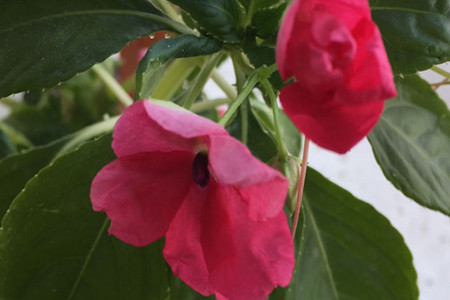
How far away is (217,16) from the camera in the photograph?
0.43m

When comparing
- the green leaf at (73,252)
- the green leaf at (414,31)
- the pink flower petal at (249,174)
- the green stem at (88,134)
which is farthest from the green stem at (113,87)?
the pink flower petal at (249,174)

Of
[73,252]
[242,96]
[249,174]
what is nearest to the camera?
[249,174]

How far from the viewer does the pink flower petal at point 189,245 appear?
1.08 feet

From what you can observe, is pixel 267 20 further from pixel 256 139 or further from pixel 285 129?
pixel 285 129

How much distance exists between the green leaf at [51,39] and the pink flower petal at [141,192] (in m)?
0.14

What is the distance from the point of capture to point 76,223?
0.48m

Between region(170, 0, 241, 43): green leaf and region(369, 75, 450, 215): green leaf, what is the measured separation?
16cm

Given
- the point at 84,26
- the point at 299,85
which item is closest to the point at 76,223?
the point at 84,26

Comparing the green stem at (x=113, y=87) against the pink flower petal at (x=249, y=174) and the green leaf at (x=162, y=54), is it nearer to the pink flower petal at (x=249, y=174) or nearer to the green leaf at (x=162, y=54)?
the green leaf at (x=162, y=54)

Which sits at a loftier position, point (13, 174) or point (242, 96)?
point (242, 96)

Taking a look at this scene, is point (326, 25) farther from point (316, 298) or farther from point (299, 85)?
point (316, 298)

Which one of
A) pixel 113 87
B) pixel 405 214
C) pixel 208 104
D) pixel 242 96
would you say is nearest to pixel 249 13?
pixel 242 96

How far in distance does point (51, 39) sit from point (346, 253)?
32 cm

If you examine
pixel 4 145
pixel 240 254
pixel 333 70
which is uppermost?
pixel 333 70
